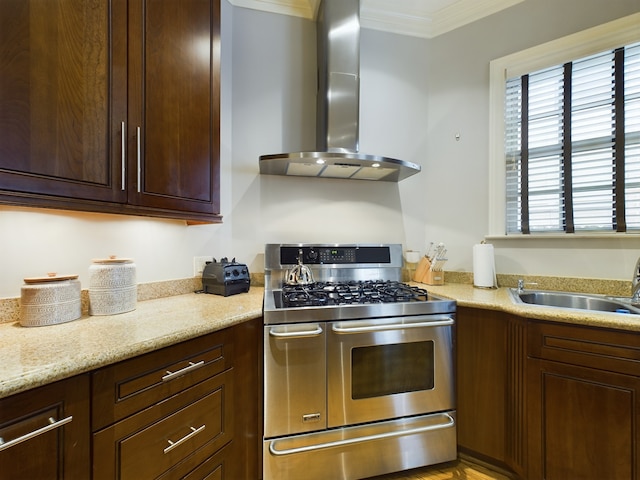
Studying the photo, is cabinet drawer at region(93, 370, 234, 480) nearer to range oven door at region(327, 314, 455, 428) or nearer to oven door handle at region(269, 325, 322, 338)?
oven door handle at region(269, 325, 322, 338)

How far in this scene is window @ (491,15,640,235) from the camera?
1.62 metres

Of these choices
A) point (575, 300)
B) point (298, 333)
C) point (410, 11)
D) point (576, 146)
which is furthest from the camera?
point (410, 11)

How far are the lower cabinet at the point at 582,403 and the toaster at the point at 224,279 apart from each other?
59.2 inches

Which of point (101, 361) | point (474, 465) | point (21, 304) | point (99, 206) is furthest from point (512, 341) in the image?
point (21, 304)

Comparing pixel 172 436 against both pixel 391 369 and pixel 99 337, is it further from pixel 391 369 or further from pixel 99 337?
pixel 391 369

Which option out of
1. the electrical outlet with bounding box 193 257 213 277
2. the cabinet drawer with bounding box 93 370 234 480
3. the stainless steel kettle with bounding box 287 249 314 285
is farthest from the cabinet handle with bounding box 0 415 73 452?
the stainless steel kettle with bounding box 287 249 314 285

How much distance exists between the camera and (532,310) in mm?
1283

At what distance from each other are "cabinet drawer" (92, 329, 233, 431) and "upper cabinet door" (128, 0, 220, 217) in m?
0.60

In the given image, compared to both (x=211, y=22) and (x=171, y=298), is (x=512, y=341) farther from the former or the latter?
(x=211, y=22)

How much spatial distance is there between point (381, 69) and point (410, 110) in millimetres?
394

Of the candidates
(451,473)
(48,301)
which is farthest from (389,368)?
(48,301)

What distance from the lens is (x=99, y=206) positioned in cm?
98

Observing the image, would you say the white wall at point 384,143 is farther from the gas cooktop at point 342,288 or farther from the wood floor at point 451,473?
the wood floor at point 451,473

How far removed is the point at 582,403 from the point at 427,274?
1.00 metres
